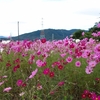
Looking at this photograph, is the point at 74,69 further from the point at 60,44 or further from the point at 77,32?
the point at 77,32

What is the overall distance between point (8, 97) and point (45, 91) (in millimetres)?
493

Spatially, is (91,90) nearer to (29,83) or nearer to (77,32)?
(29,83)

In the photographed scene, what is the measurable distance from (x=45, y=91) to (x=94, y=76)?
617 millimetres

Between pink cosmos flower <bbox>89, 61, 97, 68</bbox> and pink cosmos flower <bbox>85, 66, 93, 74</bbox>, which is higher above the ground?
pink cosmos flower <bbox>89, 61, 97, 68</bbox>

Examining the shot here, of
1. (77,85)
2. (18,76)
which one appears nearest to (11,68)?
(18,76)

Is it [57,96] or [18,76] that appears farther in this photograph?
[18,76]

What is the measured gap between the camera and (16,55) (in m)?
5.31

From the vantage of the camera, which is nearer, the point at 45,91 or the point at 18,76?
the point at 45,91

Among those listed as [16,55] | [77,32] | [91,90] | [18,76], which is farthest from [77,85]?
[77,32]

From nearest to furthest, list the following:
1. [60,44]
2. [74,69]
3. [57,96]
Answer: [57,96] → [74,69] → [60,44]

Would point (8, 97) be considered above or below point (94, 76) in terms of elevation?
below

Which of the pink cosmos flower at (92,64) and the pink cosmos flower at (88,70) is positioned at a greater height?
the pink cosmos flower at (92,64)

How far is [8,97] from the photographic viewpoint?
4.13 m

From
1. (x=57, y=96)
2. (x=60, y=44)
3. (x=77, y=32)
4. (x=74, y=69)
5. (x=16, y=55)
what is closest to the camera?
(x=57, y=96)
